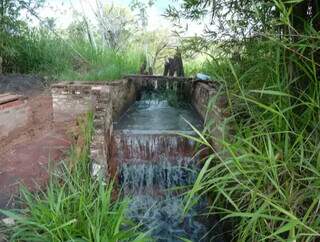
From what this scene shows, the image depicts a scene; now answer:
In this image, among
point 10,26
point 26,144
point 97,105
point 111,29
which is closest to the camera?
point 26,144

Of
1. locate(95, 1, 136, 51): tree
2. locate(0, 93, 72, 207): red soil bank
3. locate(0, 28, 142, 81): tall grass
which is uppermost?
locate(95, 1, 136, 51): tree

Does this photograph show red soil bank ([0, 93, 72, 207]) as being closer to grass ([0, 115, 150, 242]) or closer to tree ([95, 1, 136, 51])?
grass ([0, 115, 150, 242])

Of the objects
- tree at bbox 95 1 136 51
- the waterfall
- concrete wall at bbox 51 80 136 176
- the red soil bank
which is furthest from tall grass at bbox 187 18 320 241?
tree at bbox 95 1 136 51

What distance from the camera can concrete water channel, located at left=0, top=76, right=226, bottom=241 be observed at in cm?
372

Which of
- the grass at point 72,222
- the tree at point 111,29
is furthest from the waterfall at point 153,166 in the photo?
the tree at point 111,29

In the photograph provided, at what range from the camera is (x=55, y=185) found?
2.88 meters

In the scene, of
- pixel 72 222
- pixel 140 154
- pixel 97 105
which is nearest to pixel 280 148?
pixel 72 222

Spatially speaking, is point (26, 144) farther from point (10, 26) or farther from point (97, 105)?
point (10, 26)

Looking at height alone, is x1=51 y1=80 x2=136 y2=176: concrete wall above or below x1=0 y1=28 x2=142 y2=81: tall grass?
below

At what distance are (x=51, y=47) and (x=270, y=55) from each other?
7.91 meters

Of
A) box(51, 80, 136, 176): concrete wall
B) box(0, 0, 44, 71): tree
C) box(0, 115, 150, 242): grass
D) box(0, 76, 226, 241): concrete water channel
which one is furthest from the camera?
box(0, 0, 44, 71): tree

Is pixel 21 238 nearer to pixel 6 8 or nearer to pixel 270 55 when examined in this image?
pixel 270 55

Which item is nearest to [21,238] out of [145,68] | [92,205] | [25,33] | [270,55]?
[92,205]

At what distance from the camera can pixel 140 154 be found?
188 inches
